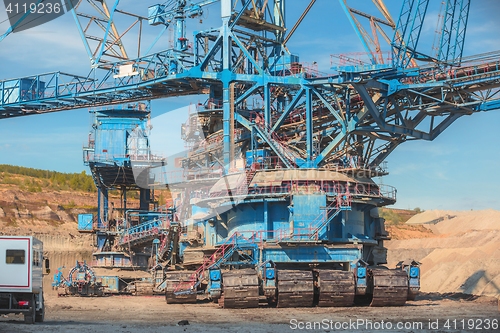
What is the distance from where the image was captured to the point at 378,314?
32.7 meters

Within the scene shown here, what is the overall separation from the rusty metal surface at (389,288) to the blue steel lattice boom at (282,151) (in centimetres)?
5

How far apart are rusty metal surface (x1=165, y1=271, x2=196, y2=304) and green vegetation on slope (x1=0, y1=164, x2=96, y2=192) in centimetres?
6195

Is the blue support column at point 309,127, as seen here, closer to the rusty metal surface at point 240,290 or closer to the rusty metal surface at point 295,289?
the rusty metal surface at point 295,289

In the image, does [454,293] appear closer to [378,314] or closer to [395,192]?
[395,192]

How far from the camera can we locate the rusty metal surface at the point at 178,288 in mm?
39656

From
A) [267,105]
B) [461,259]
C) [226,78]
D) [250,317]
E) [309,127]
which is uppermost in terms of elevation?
[226,78]

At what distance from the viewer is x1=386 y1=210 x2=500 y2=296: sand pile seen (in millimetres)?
48281

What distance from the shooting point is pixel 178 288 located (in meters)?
39.6

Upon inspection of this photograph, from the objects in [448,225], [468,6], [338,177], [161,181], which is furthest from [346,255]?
[448,225]

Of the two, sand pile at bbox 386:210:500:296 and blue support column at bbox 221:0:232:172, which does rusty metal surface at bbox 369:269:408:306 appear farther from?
blue support column at bbox 221:0:232:172

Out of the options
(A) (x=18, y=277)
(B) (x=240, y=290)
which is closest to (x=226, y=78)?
(B) (x=240, y=290)

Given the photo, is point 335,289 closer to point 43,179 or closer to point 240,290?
point 240,290

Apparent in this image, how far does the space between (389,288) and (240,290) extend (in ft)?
23.6

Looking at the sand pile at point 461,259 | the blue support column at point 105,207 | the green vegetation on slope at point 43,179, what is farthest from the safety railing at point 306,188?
the green vegetation on slope at point 43,179
